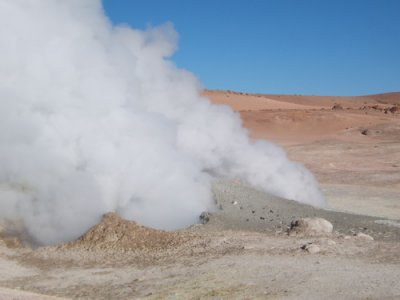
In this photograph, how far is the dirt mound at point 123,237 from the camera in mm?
8203

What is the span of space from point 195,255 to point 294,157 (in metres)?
17.9

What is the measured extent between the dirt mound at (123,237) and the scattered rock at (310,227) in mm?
1656

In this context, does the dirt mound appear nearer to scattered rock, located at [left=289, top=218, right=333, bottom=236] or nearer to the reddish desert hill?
scattered rock, located at [left=289, top=218, right=333, bottom=236]

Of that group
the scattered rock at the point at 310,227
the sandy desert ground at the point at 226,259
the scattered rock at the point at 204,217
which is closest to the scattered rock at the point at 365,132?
the sandy desert ground at the point at 226,259

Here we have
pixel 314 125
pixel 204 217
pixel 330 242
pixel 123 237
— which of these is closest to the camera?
pixel 330 242

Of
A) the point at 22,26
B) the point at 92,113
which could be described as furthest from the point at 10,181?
the point at 22,26

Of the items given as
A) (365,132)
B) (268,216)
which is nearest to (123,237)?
(268,216)

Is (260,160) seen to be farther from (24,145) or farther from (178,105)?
(24,145)

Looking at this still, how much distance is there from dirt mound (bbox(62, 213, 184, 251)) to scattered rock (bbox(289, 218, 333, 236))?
166 cm

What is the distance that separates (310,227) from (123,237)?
8.71ft

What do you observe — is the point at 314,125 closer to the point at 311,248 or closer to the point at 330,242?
the point at 330,242

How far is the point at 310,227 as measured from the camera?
868cm

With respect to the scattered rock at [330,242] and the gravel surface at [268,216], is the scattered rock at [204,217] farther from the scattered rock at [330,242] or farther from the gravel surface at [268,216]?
the scattered rock at [330,242]

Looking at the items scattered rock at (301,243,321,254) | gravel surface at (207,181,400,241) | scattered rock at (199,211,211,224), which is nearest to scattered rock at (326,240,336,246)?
scattered rock at (301,243,321,254)
